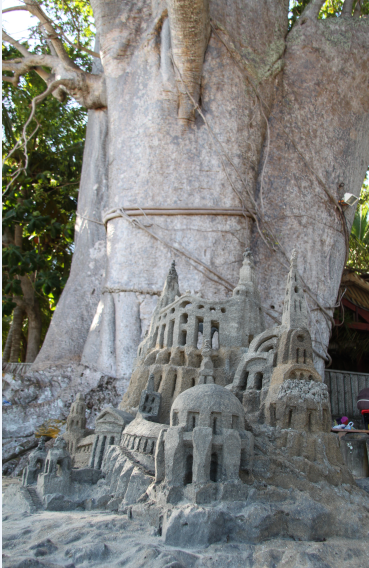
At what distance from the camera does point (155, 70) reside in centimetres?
1373

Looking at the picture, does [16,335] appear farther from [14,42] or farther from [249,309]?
Result: [249,309]

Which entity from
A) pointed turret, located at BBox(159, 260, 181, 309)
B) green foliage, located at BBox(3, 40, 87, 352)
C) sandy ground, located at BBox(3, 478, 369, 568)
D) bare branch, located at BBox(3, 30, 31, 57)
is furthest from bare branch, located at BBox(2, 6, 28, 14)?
sandy ground, located at BBox(3, 478, 369, 568)

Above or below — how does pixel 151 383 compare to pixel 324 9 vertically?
below

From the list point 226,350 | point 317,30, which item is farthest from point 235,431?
point 317,30

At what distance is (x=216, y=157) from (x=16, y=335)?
29.1 ft

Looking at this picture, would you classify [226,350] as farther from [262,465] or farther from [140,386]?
[262,465]

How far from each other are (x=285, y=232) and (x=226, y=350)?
16.4 ft

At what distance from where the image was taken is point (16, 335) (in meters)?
18.2

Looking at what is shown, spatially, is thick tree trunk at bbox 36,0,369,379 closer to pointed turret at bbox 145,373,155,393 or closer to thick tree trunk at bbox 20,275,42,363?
pointed turret at bbox 145,373,155,393

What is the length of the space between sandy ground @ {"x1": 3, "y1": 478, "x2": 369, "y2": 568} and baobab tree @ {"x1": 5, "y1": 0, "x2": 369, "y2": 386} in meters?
5.48

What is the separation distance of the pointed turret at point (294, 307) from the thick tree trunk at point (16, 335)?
37.4 ft

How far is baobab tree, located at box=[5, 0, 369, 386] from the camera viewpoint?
42.2 feet

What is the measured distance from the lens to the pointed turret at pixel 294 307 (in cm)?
847

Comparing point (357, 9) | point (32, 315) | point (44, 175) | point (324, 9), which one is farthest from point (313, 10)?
point (32, 315)
